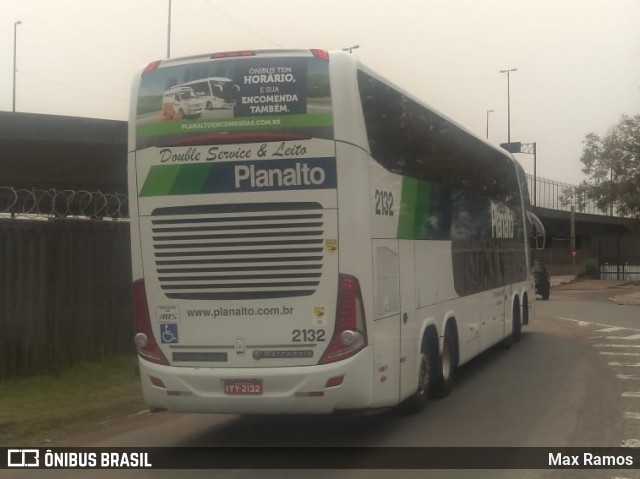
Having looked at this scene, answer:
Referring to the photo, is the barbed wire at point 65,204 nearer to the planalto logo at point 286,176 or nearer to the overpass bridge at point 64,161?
the overpass bridge at point 64,161

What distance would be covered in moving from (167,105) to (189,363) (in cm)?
263

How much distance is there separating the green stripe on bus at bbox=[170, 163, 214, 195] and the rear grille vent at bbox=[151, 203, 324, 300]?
0.17m

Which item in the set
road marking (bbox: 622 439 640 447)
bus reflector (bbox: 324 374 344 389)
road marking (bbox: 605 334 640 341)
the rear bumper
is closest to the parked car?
road marking (bbox: 605 334 640 341)

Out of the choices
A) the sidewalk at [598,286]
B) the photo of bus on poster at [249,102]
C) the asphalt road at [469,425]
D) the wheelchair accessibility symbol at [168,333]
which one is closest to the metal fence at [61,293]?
the asphalt road at [469,425]

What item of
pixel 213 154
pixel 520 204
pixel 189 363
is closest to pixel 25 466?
pixel 189 363

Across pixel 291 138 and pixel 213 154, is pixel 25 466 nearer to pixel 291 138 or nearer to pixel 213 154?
pixel 213 154

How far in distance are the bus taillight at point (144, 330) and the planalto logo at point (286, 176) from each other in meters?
1.66

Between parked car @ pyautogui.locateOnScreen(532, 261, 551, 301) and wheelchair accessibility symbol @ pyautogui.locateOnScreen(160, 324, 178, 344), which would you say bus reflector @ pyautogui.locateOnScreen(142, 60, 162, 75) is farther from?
parked car @ pyautogui.locateOnScreen(532, 261, 551, 301)

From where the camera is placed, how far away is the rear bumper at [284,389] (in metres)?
8.29

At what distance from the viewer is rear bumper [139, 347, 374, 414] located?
8289 millimetres

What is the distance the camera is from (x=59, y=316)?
43.0ft

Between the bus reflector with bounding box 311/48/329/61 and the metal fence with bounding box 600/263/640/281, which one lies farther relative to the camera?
the metal fence with bounding box 600/263/640/281

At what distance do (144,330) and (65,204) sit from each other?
5368mm

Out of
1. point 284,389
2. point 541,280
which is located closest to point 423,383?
point 284,389
